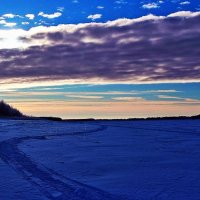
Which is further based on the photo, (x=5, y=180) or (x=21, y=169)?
(x=21, y=169)

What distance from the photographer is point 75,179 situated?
5.84 meters

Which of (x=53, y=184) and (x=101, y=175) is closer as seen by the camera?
(x=53, y=184)

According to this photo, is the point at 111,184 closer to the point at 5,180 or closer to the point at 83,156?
the point at 5,180

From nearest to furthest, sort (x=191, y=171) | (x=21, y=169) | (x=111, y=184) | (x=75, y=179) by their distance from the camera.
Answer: (x=111, y=184), (x=75, y=179), (x=191, y=171), (x=21, y=169)

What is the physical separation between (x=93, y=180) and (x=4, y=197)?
1419 mm

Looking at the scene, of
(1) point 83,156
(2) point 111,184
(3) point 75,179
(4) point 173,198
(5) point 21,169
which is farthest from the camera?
(1) point 83,156

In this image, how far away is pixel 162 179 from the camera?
564cm

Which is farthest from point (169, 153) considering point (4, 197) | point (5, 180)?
point (4, 197)

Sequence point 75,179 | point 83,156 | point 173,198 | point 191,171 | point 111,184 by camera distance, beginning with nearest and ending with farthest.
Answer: point 173,198 < point 111,184 < point 75,179 < point 191,171 < point 83,156

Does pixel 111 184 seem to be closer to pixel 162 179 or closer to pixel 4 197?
pixel 162 179

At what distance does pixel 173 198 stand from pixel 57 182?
1.87 meters

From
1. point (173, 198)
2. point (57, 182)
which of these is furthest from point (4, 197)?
point (173, 198)

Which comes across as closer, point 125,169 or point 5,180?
point 5,180

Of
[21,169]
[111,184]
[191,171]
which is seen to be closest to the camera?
[111,184]
